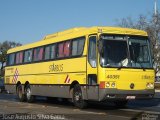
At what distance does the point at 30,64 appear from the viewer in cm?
2709

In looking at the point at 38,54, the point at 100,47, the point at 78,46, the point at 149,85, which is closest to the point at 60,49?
the point at 78,46

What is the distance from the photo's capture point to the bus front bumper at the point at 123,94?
18297mm

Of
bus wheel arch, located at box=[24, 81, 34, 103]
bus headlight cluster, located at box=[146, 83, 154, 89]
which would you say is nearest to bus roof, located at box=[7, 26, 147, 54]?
bus headlight cluster, located at box=[146, 83, 154, 89]

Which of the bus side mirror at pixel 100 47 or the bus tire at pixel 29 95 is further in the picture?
the bus tire at pixel 29 95

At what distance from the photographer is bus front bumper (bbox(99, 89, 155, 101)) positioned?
60.0 ft

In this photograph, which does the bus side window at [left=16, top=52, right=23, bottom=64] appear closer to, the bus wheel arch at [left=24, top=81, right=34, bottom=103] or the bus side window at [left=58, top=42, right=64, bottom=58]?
the bus wheel arch at [left=24, top=81, right=34, bottom=103]

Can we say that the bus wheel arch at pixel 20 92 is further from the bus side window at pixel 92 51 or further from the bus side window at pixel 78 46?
the bus side window at pixel 92 51

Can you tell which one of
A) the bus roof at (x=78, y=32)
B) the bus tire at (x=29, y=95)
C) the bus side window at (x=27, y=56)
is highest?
the bus roof at (x=78, y=32)

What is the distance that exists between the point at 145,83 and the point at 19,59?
1247 cm

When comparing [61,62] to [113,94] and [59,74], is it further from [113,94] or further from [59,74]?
[113,94]

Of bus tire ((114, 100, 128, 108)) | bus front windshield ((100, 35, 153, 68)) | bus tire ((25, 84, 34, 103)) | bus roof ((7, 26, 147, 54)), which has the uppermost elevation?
bus roof ((7, 26, 147, 54))

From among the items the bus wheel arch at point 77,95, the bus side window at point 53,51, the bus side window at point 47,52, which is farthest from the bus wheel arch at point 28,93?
the bus wheel arch at point 77,95

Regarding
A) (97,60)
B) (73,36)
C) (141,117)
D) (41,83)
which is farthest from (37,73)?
(141,117)

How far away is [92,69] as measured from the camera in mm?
19125
